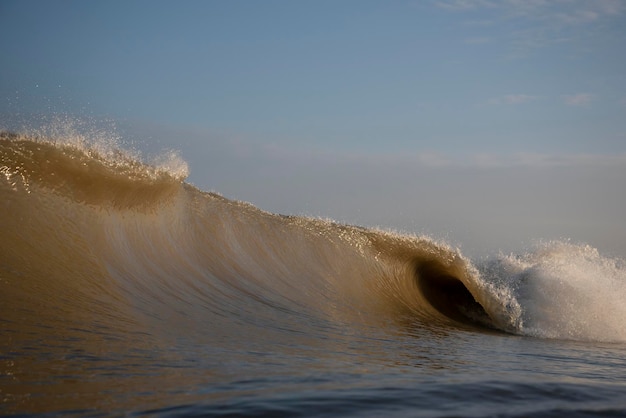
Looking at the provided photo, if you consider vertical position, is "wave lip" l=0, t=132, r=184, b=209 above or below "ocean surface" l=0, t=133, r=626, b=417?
above

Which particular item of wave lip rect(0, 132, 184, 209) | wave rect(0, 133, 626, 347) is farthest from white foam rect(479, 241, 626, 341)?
wave lip rect(0, 132, 184, 209)

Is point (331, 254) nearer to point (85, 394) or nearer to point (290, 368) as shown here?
point (290, 368)

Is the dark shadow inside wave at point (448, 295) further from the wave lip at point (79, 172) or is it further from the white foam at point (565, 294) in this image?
the wave lip at point (79, 172)

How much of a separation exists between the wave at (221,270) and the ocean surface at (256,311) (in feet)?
0.08

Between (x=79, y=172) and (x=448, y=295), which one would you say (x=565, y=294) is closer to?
(x=448, y=295)

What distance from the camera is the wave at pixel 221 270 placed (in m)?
5.10

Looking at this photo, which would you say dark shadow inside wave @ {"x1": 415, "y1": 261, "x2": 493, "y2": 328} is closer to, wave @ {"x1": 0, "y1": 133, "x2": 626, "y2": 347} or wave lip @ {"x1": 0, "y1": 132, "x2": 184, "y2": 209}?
wave @ {"x1": 0, "y1": 133, "x2": 626, "y2": 347}

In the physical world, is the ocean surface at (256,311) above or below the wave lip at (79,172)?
below

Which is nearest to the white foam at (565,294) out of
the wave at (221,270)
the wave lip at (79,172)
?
the wave at (221,270)

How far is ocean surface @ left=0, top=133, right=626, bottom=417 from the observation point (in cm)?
267

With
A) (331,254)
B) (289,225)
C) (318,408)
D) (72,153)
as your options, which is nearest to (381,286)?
(331,254)

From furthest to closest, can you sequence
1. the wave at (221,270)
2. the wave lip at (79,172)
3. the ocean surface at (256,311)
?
the wave lip at (79,172) → the wave at (221,270) → the ocean surface at (256,311)

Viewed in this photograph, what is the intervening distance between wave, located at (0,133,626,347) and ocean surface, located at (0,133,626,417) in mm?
25

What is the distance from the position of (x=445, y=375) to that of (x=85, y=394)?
1.94m
